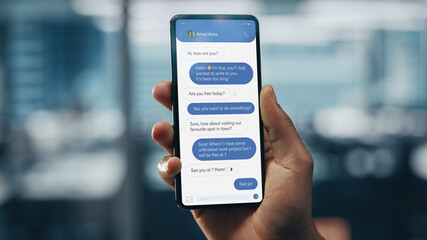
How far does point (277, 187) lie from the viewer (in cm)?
79

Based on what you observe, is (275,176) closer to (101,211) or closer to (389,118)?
(101,211)

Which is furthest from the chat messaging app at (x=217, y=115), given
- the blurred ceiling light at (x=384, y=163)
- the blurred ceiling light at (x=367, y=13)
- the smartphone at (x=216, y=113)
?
the blurred ceiling light at (x=384, y=163)

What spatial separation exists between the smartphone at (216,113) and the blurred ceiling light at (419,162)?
7.96 feet

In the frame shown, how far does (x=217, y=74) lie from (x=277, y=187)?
288 mm

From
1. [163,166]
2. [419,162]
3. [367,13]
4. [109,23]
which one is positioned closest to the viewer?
[163,166]

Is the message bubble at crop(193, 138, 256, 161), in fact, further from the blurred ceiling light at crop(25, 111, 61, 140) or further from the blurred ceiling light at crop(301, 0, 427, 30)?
the blurred ceiling light at crop(301, 0, 427, 30)

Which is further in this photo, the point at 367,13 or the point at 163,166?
the point at 367,13

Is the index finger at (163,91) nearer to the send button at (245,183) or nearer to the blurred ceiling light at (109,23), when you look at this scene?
the send button at (245,183)

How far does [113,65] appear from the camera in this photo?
2.18 metres

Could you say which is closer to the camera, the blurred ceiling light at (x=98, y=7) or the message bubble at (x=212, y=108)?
the message bubble at (x=212, y=108)

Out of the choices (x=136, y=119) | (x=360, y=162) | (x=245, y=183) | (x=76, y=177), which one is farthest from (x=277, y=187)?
(x=360, y=162)

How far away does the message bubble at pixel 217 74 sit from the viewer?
0.81 meters

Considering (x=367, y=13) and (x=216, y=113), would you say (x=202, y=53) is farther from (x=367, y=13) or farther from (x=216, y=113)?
(x=367, y=13)

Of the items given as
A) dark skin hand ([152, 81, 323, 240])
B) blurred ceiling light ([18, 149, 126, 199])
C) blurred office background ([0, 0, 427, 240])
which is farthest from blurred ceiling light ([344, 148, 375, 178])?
dark skin hand ([152, 81, 323, 240])
